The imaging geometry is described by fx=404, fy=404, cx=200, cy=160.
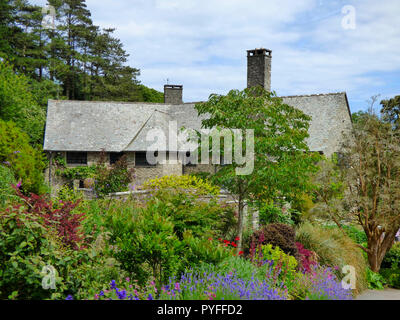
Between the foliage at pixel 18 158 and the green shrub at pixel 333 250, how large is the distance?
31.1 ft

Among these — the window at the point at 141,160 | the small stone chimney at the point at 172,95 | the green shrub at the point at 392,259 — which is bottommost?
the green shrub at the point at 392,259

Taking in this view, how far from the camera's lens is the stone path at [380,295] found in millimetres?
9519

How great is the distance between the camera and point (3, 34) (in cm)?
3788

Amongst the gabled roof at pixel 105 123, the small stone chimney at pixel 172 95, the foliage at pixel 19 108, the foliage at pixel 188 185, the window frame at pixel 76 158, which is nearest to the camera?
the foliage at pixel 188 185

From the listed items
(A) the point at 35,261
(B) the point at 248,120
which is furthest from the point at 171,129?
(A) the point at 35,261

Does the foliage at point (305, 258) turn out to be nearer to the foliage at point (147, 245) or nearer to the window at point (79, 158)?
the foliage at point (147, 245)

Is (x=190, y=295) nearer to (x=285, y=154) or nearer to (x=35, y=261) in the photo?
(x=35, y=261)

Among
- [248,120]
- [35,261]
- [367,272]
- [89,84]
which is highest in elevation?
[89,84]

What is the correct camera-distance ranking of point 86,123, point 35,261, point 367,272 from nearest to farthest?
point 35,261
point 367,272
point 86,123

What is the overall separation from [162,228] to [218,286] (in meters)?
1.12

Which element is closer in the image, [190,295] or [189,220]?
[190,295]

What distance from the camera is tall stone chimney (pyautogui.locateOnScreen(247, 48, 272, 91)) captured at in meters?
27.5

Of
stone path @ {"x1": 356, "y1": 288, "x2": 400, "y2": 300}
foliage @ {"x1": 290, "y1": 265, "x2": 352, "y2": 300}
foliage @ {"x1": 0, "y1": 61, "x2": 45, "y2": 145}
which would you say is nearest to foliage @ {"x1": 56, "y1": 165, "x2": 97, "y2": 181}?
foliage @ {"x1": 0, "y1": 61, "x2": 45, "y2": 145}

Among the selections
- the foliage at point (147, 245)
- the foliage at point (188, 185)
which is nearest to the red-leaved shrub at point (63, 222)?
the foliage at point (147, 245)
